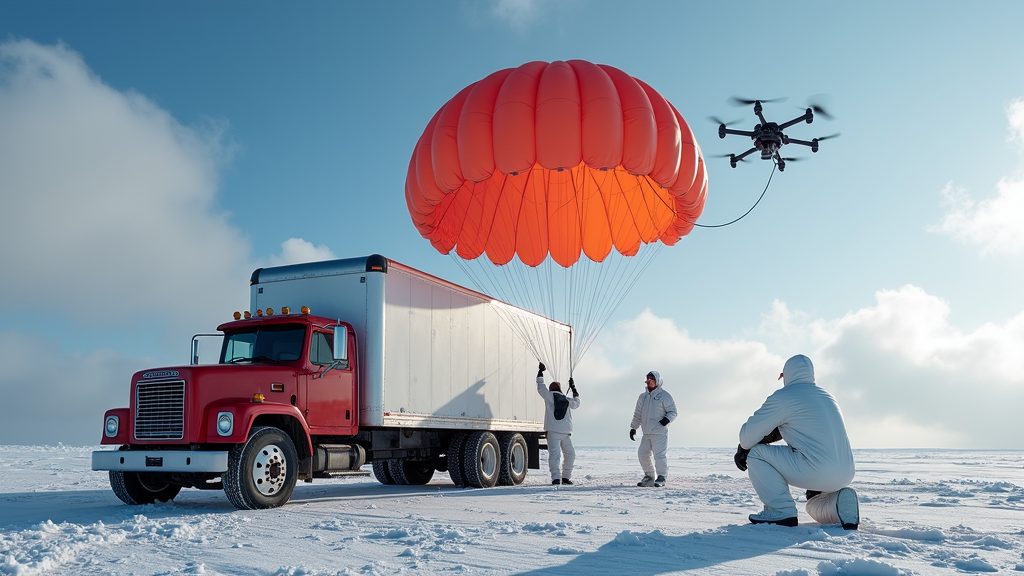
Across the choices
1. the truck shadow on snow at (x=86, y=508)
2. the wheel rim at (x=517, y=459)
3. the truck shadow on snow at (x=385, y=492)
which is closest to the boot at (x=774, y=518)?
the truck shadow on snow at (x=385, y=492)

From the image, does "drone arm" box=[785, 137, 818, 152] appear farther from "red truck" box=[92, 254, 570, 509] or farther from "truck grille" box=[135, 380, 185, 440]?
"truck grille" box=[135, 380, 185, 440]

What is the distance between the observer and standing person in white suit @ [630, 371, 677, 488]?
14.2 metres

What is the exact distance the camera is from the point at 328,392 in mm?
10750

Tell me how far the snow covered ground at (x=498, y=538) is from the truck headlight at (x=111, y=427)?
3.27ft

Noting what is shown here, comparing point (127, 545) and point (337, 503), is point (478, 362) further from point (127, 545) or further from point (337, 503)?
point (127, 545)

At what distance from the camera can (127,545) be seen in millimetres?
6707

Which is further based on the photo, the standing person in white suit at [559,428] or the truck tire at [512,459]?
the standing person in white suit at [559,428]

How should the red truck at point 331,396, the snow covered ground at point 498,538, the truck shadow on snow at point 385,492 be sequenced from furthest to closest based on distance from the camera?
1. the truck shadow on snow at point 385,492
2. the red truck at point 331,396
3. the snow covered ground at point 498,538

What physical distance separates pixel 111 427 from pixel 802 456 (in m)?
8.46

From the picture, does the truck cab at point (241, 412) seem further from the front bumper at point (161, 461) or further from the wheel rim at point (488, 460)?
the wheel rim at point (488, 460)

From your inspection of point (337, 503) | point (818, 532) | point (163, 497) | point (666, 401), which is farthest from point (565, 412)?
point (818, 532)

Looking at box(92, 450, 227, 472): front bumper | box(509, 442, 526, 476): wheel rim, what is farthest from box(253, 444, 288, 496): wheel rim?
box(509, 442, 526, 476): wheel rim

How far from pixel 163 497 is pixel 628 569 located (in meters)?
8.03

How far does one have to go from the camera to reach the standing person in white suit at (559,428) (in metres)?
15.5
